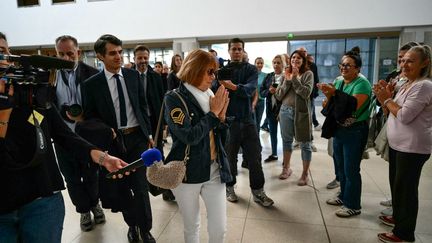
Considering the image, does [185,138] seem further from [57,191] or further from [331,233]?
[331,233]

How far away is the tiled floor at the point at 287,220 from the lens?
254 centimetres

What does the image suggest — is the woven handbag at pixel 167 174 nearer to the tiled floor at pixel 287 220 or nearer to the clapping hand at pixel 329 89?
the tiled floor at pixel 287 220

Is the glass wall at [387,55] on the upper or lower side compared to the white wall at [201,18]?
lower

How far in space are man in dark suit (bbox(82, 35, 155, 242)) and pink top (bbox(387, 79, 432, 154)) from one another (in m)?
2.07

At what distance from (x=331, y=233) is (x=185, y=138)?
180cm

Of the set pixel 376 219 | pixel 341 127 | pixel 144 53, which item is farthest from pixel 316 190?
pixel 144 53

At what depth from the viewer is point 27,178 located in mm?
1207

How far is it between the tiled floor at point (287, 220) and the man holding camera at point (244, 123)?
0.90 feet

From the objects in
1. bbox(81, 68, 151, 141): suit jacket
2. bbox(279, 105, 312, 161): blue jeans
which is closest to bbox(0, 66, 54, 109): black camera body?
bbox(81, 68, 151, 141): suit jacket

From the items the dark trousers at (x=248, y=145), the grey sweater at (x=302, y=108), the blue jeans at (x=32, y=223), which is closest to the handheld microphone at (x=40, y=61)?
the blue jeans at (x=32, y=223)

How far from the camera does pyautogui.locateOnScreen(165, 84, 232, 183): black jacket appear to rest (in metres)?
1.65

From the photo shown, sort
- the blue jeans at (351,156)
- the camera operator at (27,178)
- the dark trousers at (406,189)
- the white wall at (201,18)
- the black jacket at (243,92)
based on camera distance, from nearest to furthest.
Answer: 1. the camera operator at (27,178)
2. the dark trousers at (406,189)
3. the blue jeans at (351,156)
4. the black jacket at (243,92)
5. the white wall at (201,18)

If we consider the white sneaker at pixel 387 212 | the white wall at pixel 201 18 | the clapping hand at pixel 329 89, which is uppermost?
the white wall at pixel 201 18

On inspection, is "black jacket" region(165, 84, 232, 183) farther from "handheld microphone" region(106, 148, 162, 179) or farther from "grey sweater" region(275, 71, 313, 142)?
"grey sweater" region(275, 71, 313, 142)
